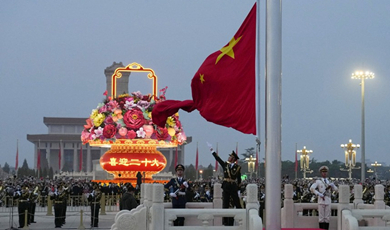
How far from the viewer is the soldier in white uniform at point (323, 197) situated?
1331 cm

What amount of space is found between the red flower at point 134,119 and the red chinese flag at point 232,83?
15.1 m

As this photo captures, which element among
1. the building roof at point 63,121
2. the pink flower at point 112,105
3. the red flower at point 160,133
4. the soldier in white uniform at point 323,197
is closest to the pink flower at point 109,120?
the pink flower at point 112,105

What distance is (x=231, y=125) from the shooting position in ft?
33.0

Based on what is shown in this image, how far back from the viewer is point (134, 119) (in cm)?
2573

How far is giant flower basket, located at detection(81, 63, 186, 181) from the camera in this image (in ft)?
84.5

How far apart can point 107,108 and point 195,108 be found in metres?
15.5

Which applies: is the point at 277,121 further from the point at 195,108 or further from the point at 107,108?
the point at 107,108

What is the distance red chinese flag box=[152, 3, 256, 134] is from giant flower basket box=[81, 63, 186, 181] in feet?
49.8

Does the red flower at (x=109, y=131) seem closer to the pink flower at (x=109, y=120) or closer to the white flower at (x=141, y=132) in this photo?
the pink flower at (x=109, y=120)

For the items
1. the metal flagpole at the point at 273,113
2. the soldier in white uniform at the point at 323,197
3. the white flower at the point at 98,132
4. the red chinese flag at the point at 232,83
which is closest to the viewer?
the metal flagpole at the point at 273,113

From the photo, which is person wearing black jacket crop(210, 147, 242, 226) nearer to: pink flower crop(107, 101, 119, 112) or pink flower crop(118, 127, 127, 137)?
pink flower crop(118, 127, 127, 137)

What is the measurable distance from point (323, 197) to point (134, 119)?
13200mm

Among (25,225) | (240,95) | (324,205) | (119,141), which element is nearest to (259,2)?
(240,95)

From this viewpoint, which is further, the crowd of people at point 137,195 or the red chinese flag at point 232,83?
the crowd of people at point 137,195
